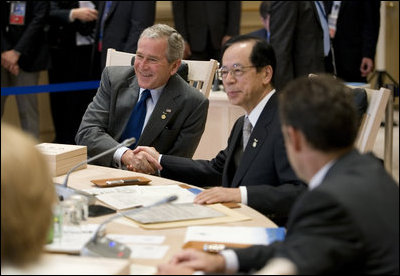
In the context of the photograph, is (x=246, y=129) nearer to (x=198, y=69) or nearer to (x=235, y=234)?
(x=235, y=234)

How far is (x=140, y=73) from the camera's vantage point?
4.23 meters

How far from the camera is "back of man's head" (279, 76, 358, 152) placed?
6.48 feet

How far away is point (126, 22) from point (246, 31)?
8.84 feet

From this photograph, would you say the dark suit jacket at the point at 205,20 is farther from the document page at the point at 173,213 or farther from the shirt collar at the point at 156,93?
the document page at the point at 173,213

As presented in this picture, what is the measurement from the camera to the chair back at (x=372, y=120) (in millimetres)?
3271

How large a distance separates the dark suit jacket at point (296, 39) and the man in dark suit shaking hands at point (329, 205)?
4.56 meters

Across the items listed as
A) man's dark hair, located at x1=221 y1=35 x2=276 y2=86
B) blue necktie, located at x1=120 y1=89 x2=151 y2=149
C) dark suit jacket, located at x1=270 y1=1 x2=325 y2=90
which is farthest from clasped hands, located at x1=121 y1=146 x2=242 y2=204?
dark suit jacket, located at x1=270 y1=1 x2=325 y2=90

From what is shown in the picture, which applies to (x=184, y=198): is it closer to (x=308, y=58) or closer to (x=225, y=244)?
(x=225, y=244)

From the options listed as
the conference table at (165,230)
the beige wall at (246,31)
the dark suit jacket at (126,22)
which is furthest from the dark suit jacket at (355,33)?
the conference table at (165,230)

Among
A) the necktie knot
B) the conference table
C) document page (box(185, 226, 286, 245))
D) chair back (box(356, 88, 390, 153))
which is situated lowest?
the conference table

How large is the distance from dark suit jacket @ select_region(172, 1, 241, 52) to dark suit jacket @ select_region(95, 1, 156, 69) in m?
0.56

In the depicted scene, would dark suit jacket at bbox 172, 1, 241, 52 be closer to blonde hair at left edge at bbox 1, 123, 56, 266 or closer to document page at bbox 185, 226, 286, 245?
document page at bbox 185, 226, 286, 245

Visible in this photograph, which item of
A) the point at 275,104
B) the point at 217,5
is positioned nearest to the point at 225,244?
the point at 275,104

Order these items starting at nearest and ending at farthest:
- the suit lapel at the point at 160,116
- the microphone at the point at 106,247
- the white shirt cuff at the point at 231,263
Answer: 1. the white shirt cuff at the point at 231,263
2. the microphone at the point at 106,247
3. the suit lapel at the point at 160,116
